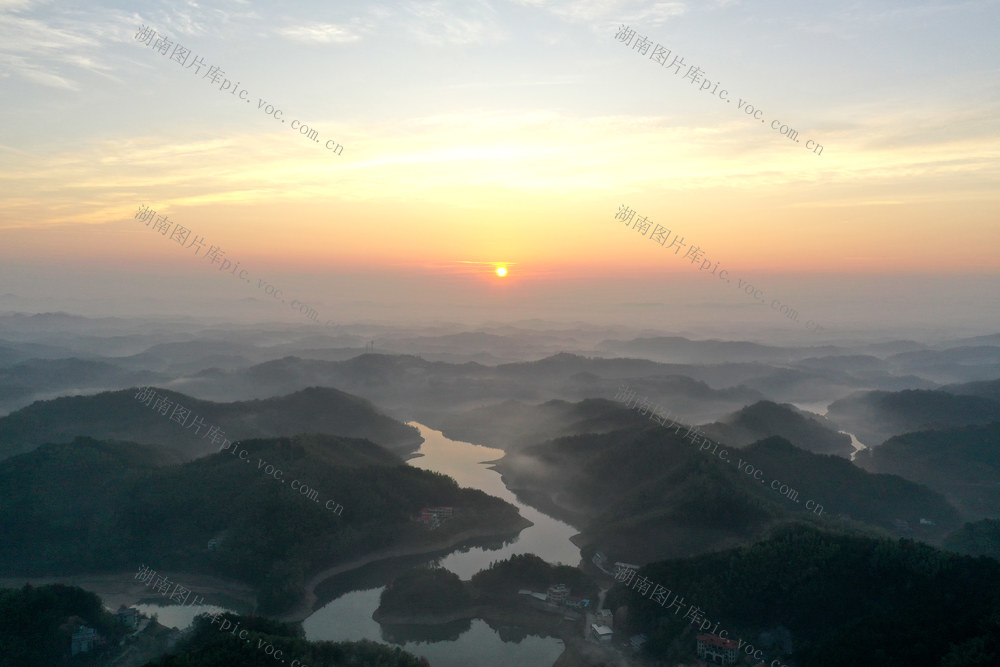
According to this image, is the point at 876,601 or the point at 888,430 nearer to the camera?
the point at 876,601

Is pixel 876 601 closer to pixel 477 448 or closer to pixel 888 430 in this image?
pixel 477 448

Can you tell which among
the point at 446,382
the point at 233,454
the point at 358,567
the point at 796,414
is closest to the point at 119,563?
the point at 233,454

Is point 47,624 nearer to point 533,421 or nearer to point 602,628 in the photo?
point 602,628

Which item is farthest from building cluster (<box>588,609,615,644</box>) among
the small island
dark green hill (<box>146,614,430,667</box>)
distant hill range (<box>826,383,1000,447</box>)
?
distant hill range (<box>826,383,1000,447</box>)

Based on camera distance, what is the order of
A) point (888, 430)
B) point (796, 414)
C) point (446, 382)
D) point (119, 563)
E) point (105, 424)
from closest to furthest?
point (119, 563), point (105, 424), point (796, 414), point (888, 430), point (446, 382)

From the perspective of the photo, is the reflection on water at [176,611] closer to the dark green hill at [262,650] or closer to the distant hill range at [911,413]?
the dark green hill at [262,650]

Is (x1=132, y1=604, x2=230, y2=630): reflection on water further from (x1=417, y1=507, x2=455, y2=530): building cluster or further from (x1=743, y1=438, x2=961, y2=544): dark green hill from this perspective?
(x1=743, y1=438, x2=961, y2=544): dark green hill

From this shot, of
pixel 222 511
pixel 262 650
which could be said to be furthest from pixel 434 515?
pixel 262 650
